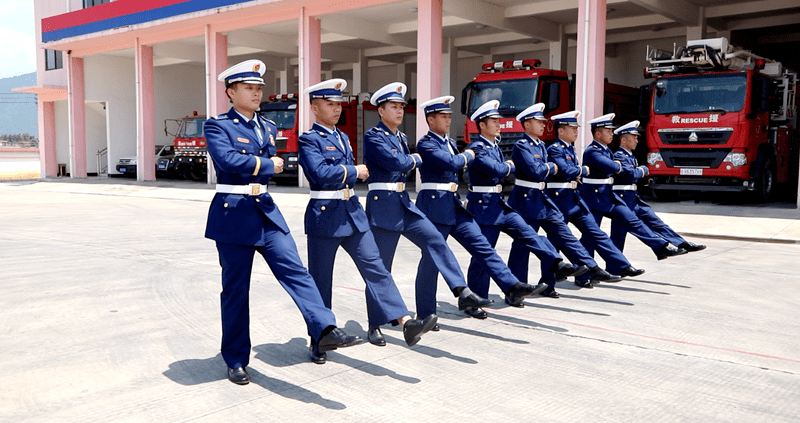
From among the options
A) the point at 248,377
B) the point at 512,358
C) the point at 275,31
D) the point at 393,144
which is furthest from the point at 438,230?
the point at 275,31

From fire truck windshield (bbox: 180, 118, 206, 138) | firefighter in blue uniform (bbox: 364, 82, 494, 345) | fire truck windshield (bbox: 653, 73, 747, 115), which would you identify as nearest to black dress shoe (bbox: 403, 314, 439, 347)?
firefighter in blue uniform (bbox: 364, 82, 494, 345)

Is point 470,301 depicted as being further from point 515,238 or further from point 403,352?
point 515,238

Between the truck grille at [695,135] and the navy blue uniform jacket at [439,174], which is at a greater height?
the truck grille at [695,135]

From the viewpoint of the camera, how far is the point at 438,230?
559 centimetres

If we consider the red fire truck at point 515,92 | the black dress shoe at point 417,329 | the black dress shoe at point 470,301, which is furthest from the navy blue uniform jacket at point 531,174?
the red fire truck at point 515,92

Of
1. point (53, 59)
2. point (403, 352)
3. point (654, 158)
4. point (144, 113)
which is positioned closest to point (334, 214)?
point (403, 352)

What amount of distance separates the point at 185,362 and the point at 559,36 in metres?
21.9

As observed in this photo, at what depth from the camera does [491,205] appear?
5.97m

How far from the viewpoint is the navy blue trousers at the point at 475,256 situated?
5.45 m

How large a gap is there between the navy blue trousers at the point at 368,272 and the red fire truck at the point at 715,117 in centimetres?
1166

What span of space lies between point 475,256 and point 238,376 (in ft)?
7.30

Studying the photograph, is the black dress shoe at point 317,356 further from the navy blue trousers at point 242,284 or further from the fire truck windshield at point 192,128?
the fire truck windshield at point 192,128

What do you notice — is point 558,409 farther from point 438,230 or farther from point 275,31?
point 275,31

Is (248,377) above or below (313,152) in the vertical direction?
below
